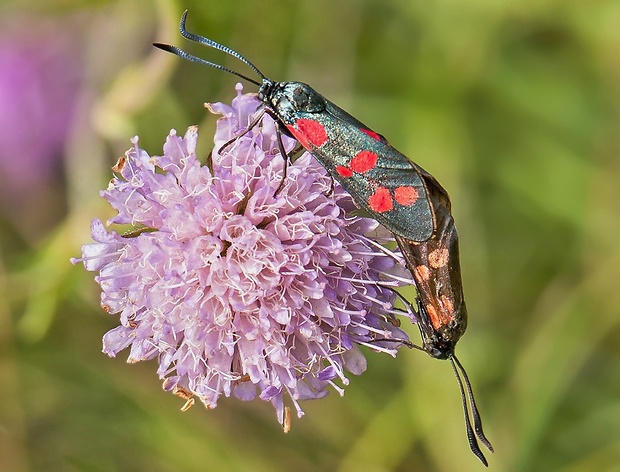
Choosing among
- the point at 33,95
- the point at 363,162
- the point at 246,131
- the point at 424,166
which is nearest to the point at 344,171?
the point at 363,162

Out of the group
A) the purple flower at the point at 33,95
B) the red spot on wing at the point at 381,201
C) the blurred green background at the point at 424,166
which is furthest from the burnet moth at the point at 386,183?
the purple flower at the point at 33,95

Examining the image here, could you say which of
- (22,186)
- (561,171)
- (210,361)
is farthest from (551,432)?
(22,186)

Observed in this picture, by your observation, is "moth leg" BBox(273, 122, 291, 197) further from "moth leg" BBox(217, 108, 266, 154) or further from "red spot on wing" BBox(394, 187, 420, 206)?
"red spot on wing" BBox(394, 187, 420, 206)

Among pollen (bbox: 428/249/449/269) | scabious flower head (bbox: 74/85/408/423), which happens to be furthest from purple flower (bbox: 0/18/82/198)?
pollen (bbox: 428/249/449/269)

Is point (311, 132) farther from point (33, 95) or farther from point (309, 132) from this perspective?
point (33, 95)

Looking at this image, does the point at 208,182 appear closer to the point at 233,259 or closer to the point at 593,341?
the point at 233,259
